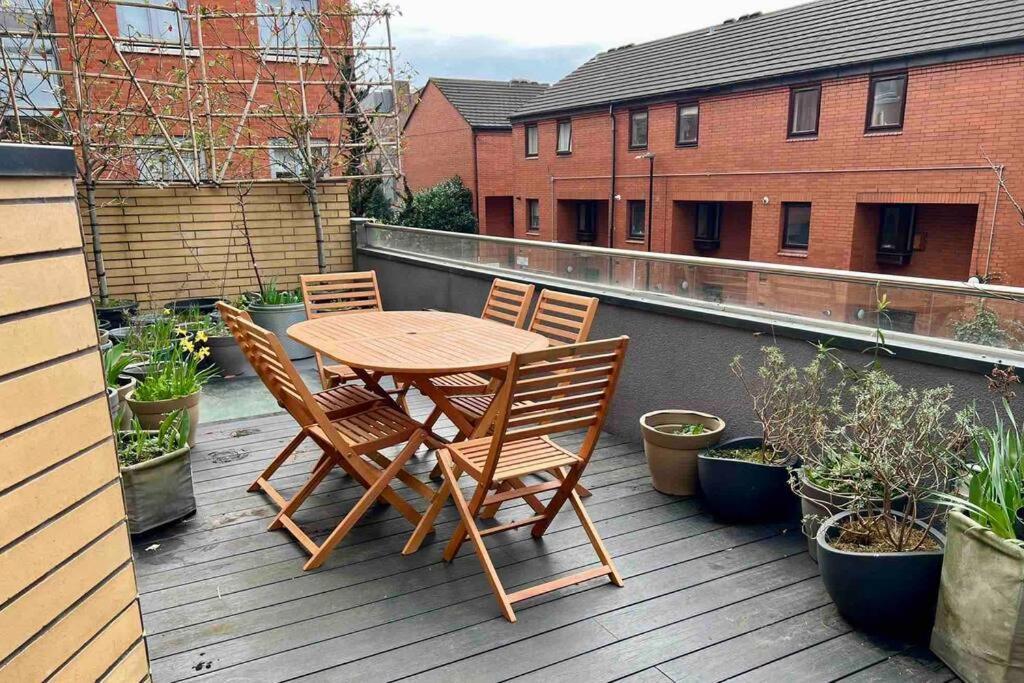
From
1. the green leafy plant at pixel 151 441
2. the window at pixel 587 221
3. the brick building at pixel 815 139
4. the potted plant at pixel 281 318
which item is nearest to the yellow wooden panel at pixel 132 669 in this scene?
the green leafy plant at pixel 151 441

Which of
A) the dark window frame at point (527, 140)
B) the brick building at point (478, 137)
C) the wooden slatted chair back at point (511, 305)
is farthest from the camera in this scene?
the brick building at point (478, 137)

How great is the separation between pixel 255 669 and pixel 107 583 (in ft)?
2.81

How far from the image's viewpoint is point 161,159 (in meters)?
6.82

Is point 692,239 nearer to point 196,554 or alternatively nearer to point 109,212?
point 109,212

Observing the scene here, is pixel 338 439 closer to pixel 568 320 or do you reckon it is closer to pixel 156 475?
pixel 156 475

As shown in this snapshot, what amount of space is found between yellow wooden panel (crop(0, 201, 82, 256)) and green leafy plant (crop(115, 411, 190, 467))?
6.29 feet

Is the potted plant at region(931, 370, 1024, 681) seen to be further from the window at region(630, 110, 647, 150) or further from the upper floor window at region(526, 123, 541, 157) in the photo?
the upper floor window at region(526, 123, 541, 157)

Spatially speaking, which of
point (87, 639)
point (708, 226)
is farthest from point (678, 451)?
point (708, 226)

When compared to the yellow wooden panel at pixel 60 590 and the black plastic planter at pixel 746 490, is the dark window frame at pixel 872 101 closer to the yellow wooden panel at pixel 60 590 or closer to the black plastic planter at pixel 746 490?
the black plastic planter at pixel 746 490

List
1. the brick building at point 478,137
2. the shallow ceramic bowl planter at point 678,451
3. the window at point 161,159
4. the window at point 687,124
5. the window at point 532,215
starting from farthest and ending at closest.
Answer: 1. the brick building at point 478,137
2. the window at point 532,215
3. the window at point 687,124
4. the window at point 161,159
5. the shallow ceramic bowl planter at point 678,451

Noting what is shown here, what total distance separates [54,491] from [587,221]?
19383 mm

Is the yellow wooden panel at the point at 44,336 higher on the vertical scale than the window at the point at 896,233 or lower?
higher

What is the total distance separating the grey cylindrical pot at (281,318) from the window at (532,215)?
15503 millimetres

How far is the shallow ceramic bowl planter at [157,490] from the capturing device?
9.70 feet
